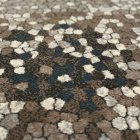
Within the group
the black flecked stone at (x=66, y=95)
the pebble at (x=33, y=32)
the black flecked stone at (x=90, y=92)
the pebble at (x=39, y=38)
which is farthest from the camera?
the pebble at (x=33, y=32)

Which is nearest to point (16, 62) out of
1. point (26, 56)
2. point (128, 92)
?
point (26, 56)

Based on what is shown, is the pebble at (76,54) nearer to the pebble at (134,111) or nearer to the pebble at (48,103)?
the pebble at (48,103)

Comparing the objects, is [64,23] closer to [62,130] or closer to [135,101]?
[135,101]

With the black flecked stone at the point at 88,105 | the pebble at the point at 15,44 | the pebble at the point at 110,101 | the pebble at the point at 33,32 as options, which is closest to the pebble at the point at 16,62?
the pebble at the point at 15,44

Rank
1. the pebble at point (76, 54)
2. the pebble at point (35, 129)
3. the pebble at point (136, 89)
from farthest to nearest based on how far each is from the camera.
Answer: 1. the pebble at point (76, 54)
2. the pebble at point (136, 89)
3. the pebble at point (35, 129)

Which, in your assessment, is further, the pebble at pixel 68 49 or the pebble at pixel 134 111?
the pebble at pixel 68 49

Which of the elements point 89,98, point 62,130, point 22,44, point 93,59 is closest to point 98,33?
point 93,59

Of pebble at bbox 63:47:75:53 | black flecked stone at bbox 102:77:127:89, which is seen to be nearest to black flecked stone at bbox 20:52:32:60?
pebble at bbox 63:47:75:53
